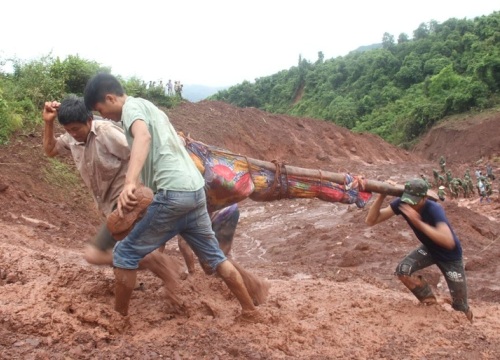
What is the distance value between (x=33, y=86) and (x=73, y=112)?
10.5 metres

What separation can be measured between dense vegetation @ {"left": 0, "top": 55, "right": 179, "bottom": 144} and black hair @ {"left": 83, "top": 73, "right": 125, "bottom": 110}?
7.92 m

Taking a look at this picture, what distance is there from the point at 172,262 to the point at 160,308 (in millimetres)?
339

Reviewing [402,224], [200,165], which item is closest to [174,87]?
[402,224]

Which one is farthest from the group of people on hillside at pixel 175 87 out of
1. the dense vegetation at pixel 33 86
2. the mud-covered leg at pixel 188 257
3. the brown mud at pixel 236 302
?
the mud-covered leg at pixel 188 257

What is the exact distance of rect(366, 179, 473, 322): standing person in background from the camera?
4582 millimetres

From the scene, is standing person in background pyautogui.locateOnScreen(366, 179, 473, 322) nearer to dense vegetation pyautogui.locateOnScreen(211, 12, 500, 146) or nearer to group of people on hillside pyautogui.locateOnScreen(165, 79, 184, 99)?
group of people on hillside pyautogui.locateOnScreen(165, 79, 184, 99)

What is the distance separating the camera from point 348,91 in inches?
2032

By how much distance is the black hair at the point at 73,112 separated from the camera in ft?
12.2

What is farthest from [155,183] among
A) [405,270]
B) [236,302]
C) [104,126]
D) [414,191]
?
[405,270]

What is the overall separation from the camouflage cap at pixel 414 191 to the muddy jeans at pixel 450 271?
566 millimetres

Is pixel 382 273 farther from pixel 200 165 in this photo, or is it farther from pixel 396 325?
pixel 200 165

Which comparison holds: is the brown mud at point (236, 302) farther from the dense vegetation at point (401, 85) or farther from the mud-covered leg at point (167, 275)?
the dense vegetation at point (401, 85)

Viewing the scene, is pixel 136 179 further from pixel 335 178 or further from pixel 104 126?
pixel 335 178

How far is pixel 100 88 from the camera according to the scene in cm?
331
